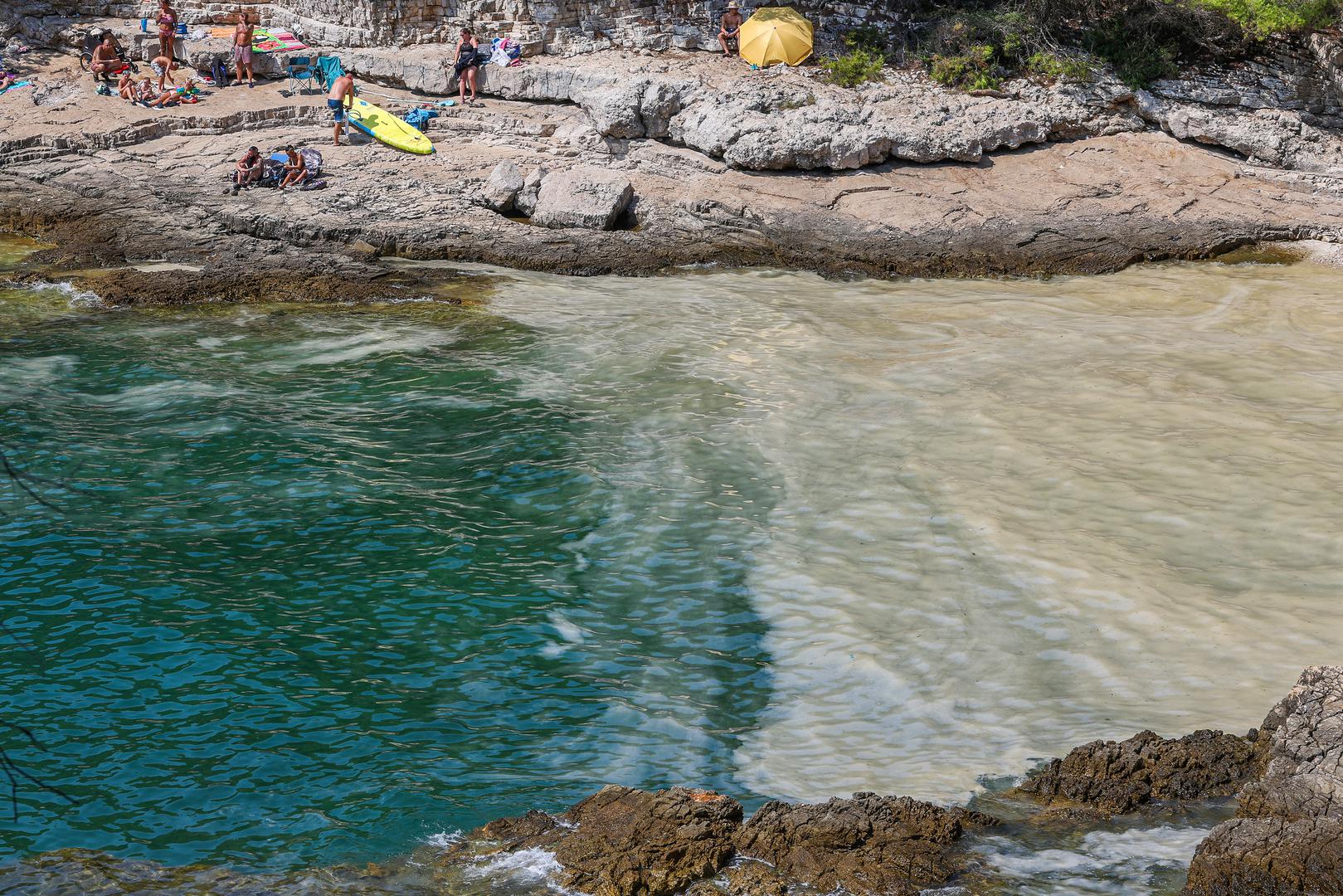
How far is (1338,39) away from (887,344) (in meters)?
Result: 12.0

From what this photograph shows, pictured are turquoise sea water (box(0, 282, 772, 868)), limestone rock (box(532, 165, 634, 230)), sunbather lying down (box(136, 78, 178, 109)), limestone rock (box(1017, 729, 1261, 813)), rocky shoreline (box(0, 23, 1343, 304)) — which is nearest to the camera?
limestone rock (box(1017, 729, 1261, 813))

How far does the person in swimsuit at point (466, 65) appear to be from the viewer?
1953 cm

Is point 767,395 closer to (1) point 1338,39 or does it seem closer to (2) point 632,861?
(2) point 632,861

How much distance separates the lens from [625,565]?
26.1 ft

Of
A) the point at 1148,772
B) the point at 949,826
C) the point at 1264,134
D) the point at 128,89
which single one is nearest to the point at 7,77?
the point at 128,89

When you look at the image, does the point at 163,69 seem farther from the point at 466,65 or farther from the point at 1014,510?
the point at 1014,510

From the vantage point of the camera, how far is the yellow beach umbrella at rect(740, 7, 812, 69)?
18.9 meters

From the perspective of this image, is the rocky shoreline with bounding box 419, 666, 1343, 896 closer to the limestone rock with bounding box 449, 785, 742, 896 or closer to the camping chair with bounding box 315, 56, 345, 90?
the limestone rock with bounding box 449, 785, 742, 896

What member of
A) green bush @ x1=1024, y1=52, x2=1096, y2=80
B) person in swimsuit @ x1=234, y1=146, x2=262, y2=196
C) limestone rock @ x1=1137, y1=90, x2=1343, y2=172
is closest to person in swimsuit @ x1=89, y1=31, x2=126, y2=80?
person in swimsuit @ x1=234, y1=146, x2=262, y2=196

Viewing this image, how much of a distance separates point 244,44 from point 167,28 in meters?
1.42

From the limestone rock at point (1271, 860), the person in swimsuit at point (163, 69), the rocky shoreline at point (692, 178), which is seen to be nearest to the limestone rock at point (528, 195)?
the rocky shoreline at point (692, 178)

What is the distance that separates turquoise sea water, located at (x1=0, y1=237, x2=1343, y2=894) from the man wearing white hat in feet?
28.4

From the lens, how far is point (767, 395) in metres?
11.0

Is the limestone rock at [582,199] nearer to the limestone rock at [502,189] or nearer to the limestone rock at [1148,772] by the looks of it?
the limestone rock at [502,189]
